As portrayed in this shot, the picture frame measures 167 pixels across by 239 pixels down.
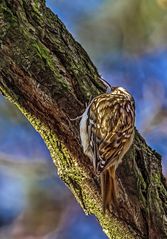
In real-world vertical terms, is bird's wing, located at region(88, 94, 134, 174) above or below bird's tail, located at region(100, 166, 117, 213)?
above

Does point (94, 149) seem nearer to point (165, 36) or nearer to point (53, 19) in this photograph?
point (53, 19)

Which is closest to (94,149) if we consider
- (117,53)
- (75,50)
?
(75,50)

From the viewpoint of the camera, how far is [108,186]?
1013 mm

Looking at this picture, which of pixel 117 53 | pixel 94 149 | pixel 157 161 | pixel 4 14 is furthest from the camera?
A: pixel 117 53

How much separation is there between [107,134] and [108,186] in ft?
0.58

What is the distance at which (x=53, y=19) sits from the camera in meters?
1.06

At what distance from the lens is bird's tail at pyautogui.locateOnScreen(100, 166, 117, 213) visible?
39.8 inches

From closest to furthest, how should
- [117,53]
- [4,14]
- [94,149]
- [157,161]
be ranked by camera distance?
[4,14] < [94,149] < [157,161] < [117,53]

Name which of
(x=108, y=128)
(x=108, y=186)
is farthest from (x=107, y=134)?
(x=108, y=186)

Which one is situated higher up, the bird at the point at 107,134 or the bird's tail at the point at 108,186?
the bird at the point at 107,134

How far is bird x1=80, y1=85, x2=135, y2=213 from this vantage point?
3.36 feet

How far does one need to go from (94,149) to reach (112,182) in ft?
0.23

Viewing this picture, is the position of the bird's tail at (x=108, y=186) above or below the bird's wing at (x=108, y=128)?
below

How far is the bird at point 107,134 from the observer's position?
1.03m
